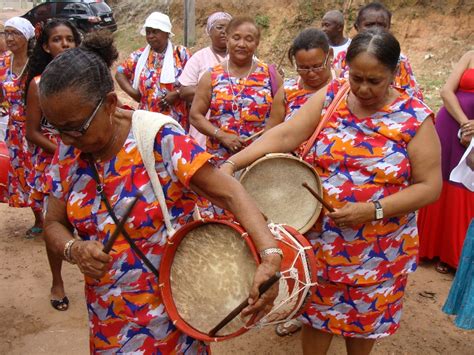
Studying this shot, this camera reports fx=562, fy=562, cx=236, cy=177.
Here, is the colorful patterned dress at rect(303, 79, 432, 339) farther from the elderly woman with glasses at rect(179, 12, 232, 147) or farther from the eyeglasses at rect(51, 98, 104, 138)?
the elderly woman with glasses at rect(179, 12, 232, 147)

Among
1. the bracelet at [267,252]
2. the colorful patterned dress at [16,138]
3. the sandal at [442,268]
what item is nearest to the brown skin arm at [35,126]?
the colorful patterned dress at [16,138]

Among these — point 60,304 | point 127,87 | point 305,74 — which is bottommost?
point 60,304

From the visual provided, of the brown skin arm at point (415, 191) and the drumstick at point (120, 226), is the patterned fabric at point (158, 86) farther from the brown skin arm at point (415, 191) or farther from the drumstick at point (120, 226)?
the drumstick at point (120, 226)

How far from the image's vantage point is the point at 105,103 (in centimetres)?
197

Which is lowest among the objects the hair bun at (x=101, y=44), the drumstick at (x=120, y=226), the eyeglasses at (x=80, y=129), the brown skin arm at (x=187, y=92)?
the brown skin arm at (x=187, y=92)

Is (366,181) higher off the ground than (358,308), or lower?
higher

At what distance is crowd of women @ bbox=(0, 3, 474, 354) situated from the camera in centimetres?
198

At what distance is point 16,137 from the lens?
204 inches

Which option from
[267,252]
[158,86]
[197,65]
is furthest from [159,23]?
[267,252]

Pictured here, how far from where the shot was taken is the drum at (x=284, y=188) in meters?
2.84

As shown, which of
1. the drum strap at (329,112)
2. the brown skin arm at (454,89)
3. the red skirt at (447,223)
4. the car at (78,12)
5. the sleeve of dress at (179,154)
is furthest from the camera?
the car at (78,12)

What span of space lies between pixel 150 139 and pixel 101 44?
0.73 meters

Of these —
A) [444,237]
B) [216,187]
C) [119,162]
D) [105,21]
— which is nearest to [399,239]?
[216,187]

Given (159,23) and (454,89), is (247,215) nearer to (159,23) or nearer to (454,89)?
(454,89)
